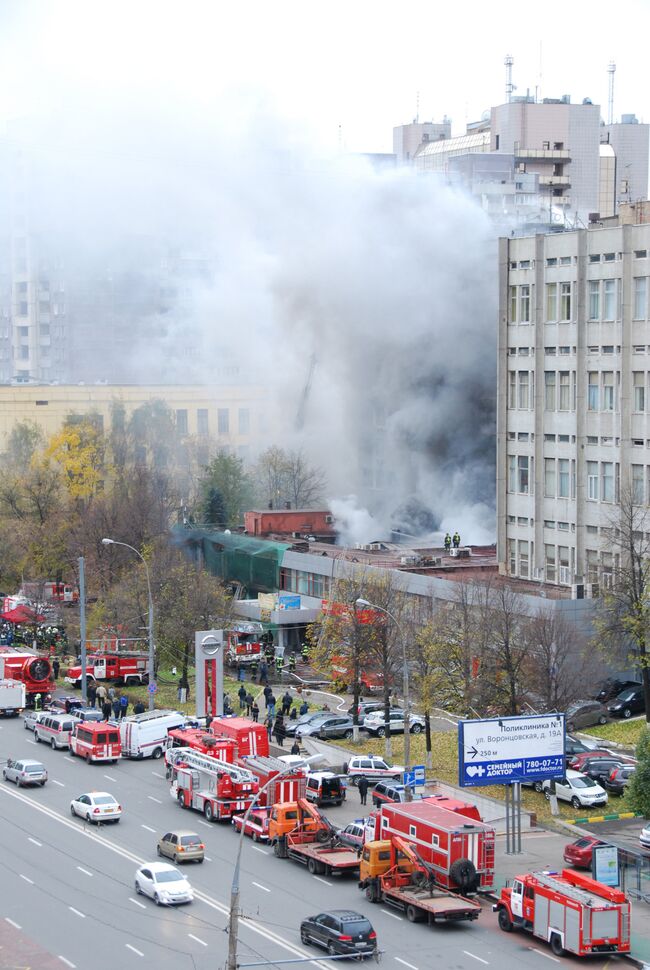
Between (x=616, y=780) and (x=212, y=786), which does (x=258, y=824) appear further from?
(x=616, y=780)

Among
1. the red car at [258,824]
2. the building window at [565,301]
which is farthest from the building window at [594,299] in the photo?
the red car at [258,824]

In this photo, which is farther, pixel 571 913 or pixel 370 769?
pixel 370 769

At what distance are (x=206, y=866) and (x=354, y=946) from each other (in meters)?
8.95

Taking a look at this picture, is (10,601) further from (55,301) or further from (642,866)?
(55,301)

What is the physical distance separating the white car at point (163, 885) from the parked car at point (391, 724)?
826 inches

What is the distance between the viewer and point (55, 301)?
550ft

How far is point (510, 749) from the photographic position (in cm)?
4178

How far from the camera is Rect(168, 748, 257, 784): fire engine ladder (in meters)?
46.8

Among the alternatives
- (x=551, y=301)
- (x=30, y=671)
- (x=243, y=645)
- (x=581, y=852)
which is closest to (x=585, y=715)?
(x=581, y=852)

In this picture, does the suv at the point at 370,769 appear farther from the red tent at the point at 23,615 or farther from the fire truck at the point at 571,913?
the red tent at the point at 23,615

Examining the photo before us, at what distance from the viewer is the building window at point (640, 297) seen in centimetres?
6918

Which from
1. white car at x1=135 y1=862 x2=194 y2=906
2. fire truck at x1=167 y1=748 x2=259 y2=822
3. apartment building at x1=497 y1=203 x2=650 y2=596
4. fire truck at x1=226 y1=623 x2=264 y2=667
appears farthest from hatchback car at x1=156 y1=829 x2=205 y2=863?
fire truck at x1=226 y1=623 x2=264 y2=667

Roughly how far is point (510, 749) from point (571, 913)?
26.6 ft

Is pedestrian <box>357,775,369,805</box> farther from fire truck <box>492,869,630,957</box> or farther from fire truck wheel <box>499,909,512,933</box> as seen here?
fire truck <box>492,869,630,957</box>
